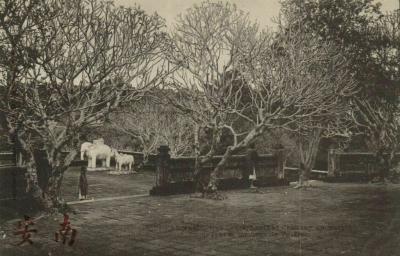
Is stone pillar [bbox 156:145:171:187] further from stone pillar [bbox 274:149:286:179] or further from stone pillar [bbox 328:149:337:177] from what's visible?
stone pillar [bbox 328:149:337:177]

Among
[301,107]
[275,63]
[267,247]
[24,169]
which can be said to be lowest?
[267,247]

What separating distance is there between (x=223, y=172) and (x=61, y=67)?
→ 26.4 ft

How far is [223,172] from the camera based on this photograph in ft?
58.9

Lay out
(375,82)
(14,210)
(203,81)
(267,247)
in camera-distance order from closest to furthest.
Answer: (267,247) < (14,210) < (203,81) < (375,82)

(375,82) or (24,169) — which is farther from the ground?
(375,82)

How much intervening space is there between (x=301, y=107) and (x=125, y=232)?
9.29 m

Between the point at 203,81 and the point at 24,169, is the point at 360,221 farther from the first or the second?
the point at 24,169

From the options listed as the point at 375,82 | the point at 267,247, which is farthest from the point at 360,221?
the point at 375,82

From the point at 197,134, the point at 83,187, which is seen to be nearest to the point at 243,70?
the point at 197,134

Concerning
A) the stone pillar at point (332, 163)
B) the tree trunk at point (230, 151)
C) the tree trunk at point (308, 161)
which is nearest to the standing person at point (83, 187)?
the tree trunk at point (230, 151)

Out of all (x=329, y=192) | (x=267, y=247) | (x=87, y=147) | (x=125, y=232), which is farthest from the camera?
(x=87, y=147)

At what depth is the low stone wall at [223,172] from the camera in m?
15.6

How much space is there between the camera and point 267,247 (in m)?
8.87

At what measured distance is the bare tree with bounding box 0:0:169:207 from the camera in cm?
1035
